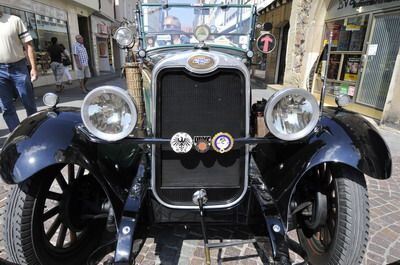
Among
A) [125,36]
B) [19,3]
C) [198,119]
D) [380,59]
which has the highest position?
[19,3]

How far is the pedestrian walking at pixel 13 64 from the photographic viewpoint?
10.8ft

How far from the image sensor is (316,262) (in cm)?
177

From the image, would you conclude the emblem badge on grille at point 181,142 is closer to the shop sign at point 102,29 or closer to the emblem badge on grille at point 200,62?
the emblem badge on grille at point 200,62

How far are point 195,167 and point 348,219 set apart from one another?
946 millimetres

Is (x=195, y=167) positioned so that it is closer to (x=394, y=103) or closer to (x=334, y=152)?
(x=334, y=152)

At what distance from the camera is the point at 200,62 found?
1462 millimetres

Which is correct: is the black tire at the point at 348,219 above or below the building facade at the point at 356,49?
below

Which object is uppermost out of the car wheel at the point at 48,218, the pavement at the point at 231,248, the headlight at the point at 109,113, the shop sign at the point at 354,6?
the shop sign at the point at 354,6

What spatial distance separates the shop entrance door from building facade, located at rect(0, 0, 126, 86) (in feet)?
31.5

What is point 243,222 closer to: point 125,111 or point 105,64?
point 125,111

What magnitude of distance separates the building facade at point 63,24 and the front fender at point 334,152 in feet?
30.0

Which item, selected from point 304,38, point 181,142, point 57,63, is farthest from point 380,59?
point 57,63

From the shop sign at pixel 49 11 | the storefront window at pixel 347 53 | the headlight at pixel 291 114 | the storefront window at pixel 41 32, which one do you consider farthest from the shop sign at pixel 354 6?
the shop sign at pixel 49 11

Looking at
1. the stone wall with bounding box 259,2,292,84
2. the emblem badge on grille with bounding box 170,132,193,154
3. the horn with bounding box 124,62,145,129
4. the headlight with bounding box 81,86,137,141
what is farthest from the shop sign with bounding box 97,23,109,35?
the emblem badge on grille with bounding box 170,132,193,154
